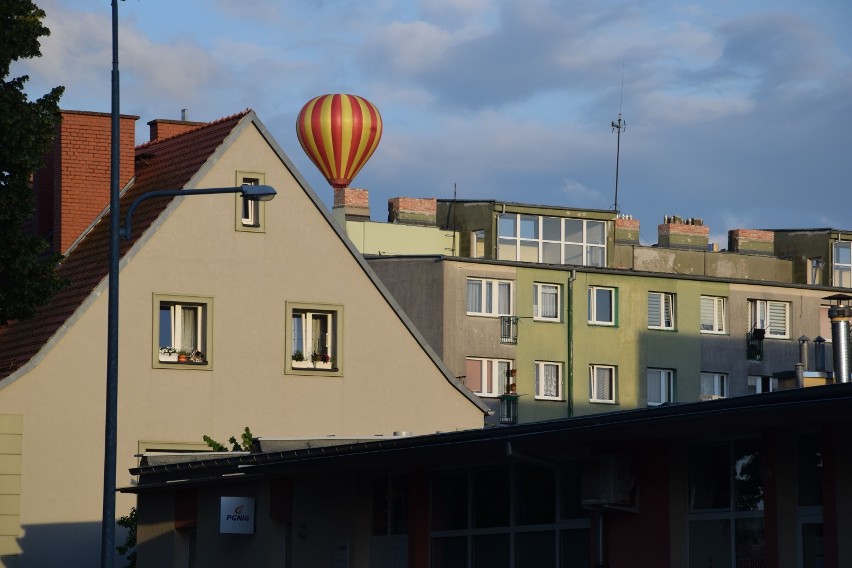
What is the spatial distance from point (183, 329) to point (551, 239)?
3777 centimetres

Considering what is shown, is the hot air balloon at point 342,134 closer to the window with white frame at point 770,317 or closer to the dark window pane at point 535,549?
the window with white frame at point 770,317

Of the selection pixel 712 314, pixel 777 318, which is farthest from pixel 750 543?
pixel 777 318

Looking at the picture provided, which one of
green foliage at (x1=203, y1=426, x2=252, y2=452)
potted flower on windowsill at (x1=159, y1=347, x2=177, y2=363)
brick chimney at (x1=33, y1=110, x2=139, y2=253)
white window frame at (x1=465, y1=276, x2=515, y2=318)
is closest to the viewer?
green foliage at (x1=203, y1=426, x2=252, y2=452)

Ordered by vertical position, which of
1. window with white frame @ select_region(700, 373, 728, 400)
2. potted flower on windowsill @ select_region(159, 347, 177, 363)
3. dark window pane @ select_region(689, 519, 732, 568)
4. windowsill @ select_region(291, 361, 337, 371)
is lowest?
dark window pane @ select_region(689, 519, 732, 568)

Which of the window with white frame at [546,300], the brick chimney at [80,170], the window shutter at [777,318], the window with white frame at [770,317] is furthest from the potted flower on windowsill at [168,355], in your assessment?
the window shutter at [777,318]

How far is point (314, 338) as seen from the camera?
135ft

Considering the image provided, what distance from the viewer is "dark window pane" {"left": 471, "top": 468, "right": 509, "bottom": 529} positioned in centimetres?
2322

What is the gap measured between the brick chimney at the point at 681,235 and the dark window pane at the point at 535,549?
202ft

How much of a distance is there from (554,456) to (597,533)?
1.28 meters

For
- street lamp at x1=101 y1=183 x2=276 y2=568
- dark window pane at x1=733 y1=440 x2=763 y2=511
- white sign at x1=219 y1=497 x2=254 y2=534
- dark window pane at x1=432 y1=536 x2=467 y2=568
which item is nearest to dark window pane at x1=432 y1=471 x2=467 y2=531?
dark window pane at x1=432 y1=536 x2=467 y2=568

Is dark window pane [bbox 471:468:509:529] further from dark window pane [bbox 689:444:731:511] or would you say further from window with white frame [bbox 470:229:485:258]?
window with white frame [bbox 470:229:485:258]

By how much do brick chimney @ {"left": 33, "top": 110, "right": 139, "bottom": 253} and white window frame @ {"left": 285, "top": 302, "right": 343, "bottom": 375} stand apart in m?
5.81

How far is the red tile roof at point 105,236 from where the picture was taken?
3828cm

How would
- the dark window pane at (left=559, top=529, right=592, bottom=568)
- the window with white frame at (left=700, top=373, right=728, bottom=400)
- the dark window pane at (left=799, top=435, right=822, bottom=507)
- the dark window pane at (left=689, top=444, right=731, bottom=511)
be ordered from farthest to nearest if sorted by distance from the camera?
the window with white frame at (left=700, top=373, right=728, bottom=400) < the dark window pane at (left=559, top=529, right=592, bottom=568) < the dark window pane at (left=689, top=444, right=731, bottom=511) < the dark window pane at (left=799, top=435, right=822, bottom=507)
